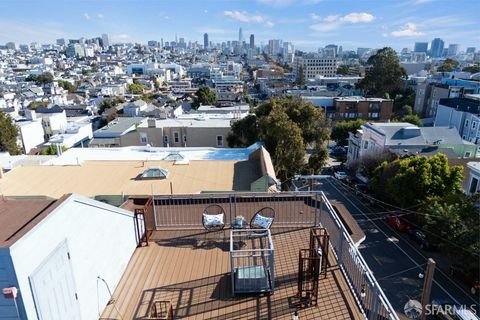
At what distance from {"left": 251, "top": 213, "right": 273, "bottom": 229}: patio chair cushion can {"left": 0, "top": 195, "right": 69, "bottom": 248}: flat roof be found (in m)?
3.80

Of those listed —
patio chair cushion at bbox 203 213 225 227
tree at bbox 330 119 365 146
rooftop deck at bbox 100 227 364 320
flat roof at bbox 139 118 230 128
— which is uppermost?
patio chair cushion at bbox 203 213 225 227

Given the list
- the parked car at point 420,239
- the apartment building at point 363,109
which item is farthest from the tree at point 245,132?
the apartment building at point 363,109

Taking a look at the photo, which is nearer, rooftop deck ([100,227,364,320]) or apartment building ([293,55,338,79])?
rooftop deck ([100,227,364,320])

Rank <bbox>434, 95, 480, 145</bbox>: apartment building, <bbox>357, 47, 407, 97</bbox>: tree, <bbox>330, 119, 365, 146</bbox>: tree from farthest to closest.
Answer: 1. <bbox>357, 47, 407, 97</bbox>: tree
2. <bbox>330, 119, 365, 146</bbox>: tree
3. <bbox>434, 95, 480, 145</bbox>: apartment building

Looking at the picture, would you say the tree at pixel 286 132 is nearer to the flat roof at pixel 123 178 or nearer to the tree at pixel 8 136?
the flat roof at pixel 123 178

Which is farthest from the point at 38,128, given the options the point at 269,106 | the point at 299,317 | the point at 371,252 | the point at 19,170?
the point at 299,317

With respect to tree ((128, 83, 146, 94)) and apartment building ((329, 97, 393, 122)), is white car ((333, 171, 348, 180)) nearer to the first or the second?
apartment building ((329, 97, 393, 122))

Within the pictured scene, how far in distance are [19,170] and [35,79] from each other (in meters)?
101

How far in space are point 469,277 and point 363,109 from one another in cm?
3793

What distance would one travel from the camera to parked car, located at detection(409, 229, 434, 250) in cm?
1714

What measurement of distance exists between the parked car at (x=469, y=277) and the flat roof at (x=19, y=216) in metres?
16.4

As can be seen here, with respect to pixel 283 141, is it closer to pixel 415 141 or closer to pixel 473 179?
pixel 473 179

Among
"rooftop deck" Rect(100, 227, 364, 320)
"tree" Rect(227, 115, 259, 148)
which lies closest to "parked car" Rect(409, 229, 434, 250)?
"tree" Rect(227, 115, 259, 148)

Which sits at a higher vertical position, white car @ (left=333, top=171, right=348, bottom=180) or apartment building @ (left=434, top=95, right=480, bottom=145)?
apartment building @ (left=434, top=95, right=480, bottom=145)
